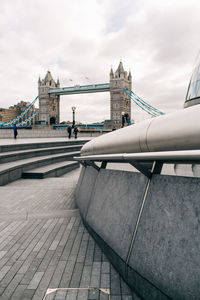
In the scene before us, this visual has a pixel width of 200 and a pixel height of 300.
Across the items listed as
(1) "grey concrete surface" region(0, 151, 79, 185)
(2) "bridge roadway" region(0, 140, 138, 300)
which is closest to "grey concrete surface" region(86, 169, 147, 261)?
(2) "bridge roadway" region(0, 140, 138, 300)

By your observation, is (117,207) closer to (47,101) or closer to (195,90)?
(195,90)

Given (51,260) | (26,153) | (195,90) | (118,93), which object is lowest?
(51,260)

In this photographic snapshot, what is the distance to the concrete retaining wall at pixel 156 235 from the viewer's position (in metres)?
1.76

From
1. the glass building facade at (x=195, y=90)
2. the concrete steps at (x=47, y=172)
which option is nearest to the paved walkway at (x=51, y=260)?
the glass building facade at (x=195, y=90)

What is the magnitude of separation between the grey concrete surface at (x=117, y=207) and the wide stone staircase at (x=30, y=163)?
5.43m

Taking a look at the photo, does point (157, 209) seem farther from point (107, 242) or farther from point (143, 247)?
point (107, 242)

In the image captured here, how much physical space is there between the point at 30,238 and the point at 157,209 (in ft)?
7.79

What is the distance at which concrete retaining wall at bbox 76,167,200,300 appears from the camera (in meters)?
1.76

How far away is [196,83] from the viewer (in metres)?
5.39

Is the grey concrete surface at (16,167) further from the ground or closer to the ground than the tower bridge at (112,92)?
closer to the ground

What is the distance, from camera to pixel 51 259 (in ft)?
9.61

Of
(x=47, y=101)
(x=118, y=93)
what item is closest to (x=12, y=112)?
(x=47, y=101)

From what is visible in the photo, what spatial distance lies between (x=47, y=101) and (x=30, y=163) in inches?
3725

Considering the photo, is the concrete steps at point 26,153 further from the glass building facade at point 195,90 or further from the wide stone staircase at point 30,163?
the glass building facade at point 195,90
